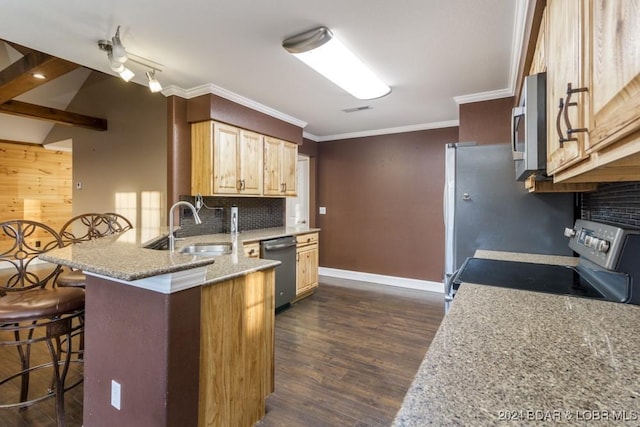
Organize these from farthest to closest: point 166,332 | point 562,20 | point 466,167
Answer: point 466,167
point 166,332
point 562,20

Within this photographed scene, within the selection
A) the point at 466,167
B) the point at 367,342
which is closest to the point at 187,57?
the point at 466,167

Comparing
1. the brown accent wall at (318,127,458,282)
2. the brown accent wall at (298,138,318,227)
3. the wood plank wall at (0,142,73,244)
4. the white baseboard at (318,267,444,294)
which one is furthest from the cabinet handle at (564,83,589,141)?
the wood plank wall at (0,142,73,244)

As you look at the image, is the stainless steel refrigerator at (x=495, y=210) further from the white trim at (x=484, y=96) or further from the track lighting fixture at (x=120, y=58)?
the track lighting fixture at (x=120, y=58)

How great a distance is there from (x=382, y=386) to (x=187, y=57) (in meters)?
2.84

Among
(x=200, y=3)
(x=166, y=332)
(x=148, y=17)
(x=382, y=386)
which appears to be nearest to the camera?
(x=166, y=332)

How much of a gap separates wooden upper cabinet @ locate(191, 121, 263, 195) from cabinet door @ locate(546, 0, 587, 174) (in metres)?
2.78

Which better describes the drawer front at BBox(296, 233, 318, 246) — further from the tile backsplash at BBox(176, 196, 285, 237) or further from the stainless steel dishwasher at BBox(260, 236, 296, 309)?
the tile backsplash at BBox(176, 196, 285, 237)

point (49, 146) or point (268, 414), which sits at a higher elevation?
point (49, 146)

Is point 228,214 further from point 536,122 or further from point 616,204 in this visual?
point 616,204

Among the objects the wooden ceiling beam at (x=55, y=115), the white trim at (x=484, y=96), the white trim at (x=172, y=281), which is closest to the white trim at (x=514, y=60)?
the white trim at (x=484, y=96)

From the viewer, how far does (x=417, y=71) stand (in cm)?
274

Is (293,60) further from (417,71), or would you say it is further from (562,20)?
(562,20)

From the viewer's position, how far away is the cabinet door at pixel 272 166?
12.8ft

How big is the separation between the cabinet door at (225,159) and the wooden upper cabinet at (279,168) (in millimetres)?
473
